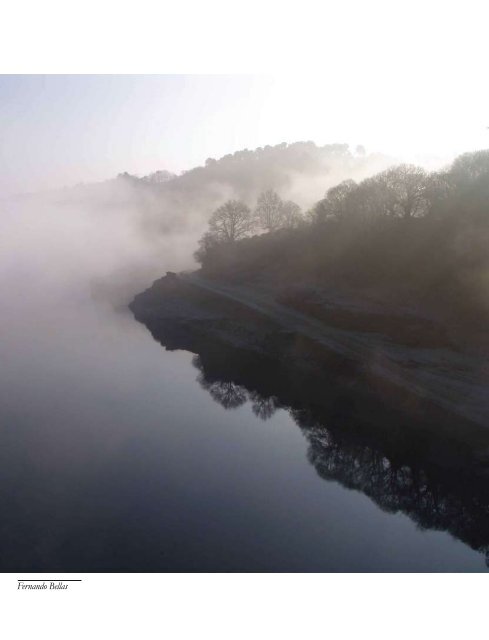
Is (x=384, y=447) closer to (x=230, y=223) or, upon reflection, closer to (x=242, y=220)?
(x=230, y=223)

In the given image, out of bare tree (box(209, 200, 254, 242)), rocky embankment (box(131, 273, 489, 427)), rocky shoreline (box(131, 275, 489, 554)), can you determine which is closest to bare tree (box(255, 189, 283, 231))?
bare tree (box(209, 200, 254, 242))

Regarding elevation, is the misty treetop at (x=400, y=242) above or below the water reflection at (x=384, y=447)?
above

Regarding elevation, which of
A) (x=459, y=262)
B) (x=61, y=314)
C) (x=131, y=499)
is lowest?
(x=131, y=499)

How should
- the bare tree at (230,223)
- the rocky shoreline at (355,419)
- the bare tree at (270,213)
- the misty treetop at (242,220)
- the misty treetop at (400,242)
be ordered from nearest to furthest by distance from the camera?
the rocky shoreline at (355,419), the misty treetop at (400,242), the misty treetop at (242,220), the bare tree at (230,223), the bare tree at (270,213)

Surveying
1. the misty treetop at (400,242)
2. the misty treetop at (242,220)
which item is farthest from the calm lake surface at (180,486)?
the misty treetop at (242,220)

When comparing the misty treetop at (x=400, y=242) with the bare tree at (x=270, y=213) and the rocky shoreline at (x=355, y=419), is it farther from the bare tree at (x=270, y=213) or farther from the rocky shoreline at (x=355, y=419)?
the rocky shoreline at (x=355, y=419)

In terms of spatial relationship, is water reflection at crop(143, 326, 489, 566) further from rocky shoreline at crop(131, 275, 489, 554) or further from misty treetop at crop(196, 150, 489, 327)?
misty treetop at crop(196, 150, 489, 327)

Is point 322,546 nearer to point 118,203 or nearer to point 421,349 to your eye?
point 421,349

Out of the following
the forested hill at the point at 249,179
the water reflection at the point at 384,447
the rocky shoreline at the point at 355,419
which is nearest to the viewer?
the water reflection at the point at 384,447

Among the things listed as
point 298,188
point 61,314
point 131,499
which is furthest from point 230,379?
point 298,188
